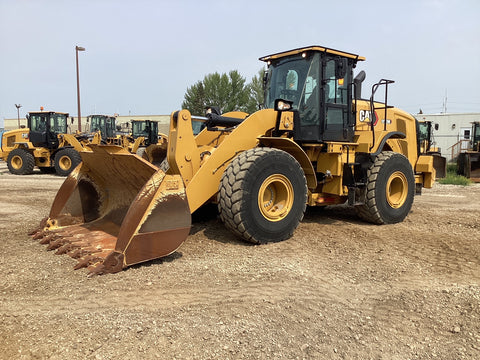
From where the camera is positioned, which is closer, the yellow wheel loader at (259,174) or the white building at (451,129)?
the yellow wheel loader at (259,174)

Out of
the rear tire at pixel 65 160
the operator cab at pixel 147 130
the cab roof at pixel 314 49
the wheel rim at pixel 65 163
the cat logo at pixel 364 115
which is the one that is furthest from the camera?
the operator cab at pixel 147 130

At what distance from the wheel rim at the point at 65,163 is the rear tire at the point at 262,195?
43.5ft

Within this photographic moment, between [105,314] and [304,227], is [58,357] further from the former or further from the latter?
[304,227]

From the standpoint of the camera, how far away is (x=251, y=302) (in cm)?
326

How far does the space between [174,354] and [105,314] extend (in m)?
0.75

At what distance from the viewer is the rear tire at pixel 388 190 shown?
6.32 m

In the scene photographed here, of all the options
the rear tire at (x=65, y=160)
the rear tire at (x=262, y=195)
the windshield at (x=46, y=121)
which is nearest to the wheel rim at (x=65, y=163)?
the rear tire at (x=65, y=160)

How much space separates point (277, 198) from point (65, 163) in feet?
44.2

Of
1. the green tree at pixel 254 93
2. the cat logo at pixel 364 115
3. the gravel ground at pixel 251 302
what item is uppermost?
the green tree at pixel 254 93

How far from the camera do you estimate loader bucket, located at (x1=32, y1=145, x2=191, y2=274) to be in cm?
383

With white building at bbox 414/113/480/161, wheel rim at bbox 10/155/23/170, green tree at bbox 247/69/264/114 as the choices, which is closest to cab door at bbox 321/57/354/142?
wheel rim at bbox 10/155/23/170

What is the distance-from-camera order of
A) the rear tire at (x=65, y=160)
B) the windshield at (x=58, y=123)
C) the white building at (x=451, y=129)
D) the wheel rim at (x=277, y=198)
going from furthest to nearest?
the white building at (x=451, y=129)
the windshield at (x=58, y=123)
the rear tire at (x=65, y=160)
the wheel rim at (x=277, y=198)

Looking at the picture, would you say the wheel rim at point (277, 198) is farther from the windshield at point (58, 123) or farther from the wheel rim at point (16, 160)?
the wheel rim at point (16, 160)

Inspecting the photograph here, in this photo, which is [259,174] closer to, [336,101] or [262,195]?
[262,195]
